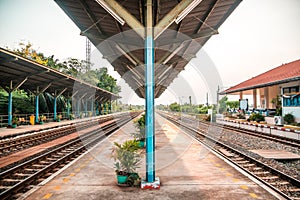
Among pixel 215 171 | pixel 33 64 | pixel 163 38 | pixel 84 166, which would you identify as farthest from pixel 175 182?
pixel 33 64

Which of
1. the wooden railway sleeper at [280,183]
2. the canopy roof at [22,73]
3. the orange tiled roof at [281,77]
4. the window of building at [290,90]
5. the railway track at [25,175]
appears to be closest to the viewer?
the railway track at [25,175]

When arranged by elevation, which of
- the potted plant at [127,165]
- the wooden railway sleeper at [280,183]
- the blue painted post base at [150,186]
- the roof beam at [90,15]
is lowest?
the wooden railway sleeper at [280,183]

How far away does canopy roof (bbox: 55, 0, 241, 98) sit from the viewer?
657 centimetres

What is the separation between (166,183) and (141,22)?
5.38 meters

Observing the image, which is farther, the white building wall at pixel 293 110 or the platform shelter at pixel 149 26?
the white building wall at pixel 293 110

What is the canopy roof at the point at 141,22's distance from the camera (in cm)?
657

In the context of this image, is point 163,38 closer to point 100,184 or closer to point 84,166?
point 84,166

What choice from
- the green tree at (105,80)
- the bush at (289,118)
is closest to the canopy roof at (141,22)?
the bush at (289,118)

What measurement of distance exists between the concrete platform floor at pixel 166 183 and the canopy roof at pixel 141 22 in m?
3.82

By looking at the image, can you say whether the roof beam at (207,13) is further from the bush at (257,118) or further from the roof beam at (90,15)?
the bush at (257,118)

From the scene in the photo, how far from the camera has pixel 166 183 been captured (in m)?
6.60

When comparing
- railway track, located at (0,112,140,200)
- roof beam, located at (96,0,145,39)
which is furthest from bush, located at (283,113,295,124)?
roof beam, located at (96,0,145,39)

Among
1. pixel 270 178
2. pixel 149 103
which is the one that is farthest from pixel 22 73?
pixel 270 178

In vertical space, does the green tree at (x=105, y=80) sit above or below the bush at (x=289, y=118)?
above
